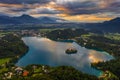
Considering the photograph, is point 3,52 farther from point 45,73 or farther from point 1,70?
point 45,73

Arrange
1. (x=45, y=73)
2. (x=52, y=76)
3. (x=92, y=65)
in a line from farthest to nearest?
1. (x=92, y=65)
2. (x=45, y=73)
3. (x=52, y=76)

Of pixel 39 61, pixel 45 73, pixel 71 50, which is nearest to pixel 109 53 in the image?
pixel 71 50

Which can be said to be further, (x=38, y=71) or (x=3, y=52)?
(x=3, y=52)

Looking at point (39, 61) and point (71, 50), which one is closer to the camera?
point (39, 61)

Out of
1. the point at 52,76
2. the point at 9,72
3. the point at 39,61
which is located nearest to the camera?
the point at 52,76

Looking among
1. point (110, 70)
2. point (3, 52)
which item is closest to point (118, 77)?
point (110, 70)

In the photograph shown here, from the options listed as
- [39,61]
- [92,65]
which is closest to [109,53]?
[92,65]

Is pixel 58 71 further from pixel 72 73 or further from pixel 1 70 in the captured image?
pixel 1 70

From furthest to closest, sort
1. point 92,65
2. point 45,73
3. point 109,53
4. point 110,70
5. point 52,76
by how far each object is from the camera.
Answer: point 109,53
point 92,65
point 110,70
point 45,73
point 52,76

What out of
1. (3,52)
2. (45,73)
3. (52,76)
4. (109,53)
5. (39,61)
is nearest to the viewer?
(52,76)
